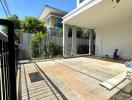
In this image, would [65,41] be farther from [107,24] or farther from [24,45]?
[107,24]

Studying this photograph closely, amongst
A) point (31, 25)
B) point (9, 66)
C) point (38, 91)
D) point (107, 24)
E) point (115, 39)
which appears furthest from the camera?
point (31, 25)

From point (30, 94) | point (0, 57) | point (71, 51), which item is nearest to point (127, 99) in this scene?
point (30, 94)

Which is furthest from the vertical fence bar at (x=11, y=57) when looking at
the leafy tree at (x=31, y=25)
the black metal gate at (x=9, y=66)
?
the leafy tree at (x=31, y=25)

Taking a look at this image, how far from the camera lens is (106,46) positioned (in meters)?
9.87

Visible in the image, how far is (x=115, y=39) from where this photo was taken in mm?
9070

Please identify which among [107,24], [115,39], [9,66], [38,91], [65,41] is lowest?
[38,91]

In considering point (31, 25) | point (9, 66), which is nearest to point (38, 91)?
point (9, 66)

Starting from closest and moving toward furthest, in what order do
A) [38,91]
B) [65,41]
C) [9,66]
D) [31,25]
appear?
[9,66] < [38,91] < [65,41] < [31,25]

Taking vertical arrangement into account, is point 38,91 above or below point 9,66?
below

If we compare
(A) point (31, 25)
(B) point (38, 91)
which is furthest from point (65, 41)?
(B) point (38, 91)

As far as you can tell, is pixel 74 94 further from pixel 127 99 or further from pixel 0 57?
pixel 0 57

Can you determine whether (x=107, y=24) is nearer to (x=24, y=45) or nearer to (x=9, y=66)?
(x=24, y=45)

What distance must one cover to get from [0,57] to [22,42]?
32.1 feet

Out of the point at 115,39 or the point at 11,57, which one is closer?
the point at 11,57
